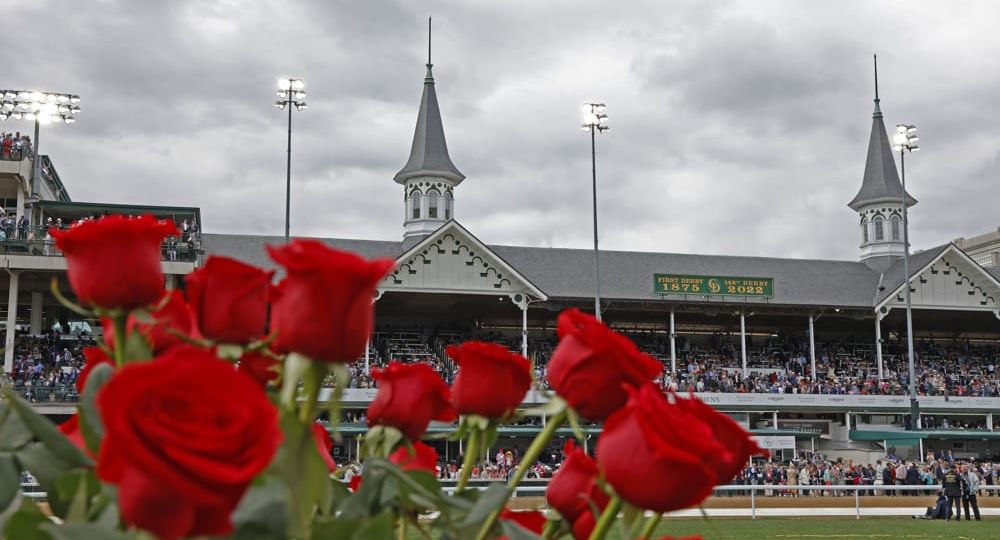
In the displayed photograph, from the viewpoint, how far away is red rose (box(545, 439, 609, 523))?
1.54m

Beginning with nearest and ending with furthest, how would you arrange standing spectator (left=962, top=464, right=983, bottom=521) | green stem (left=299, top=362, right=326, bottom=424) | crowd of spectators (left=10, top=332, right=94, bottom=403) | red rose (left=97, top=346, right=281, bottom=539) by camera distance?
red rose (left=97, top=346, right=281, bottom=539) → green stem (left=299, top=362, right=326, bottom=424) → standing spectator (left=962, top=464, right=983, bottom=521) → crowd of spectators (left=10, top=332, right=94, bottom=403)

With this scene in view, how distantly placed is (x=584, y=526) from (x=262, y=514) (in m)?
0.63

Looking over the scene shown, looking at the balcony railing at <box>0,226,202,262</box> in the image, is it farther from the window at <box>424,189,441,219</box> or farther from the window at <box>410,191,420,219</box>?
the window at <box>424,189,441,219</box>

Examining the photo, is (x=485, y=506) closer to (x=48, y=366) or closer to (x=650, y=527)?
(x=650, y=527)

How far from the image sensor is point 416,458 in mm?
1806

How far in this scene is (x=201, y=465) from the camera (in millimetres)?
865

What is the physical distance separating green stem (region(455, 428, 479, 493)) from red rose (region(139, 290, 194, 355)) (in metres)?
0.49

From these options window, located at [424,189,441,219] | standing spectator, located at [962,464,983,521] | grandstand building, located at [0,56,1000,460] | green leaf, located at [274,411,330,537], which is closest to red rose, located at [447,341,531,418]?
green leaf, located at [274,411,330,537]

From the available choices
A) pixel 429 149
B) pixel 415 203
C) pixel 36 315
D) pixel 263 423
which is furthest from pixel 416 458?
pixel 429 149

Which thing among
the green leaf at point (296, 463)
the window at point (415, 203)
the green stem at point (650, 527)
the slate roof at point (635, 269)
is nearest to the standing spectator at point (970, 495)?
the slate roof at point (635, 269)

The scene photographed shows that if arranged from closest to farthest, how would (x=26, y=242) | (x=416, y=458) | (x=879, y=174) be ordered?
(x=416, y=458) < (x=26, y=242) < (x=879, y=174)

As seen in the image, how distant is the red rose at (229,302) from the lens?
1280 mm

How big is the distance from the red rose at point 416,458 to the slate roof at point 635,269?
37106mm

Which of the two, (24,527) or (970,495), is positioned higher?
(24,527)
